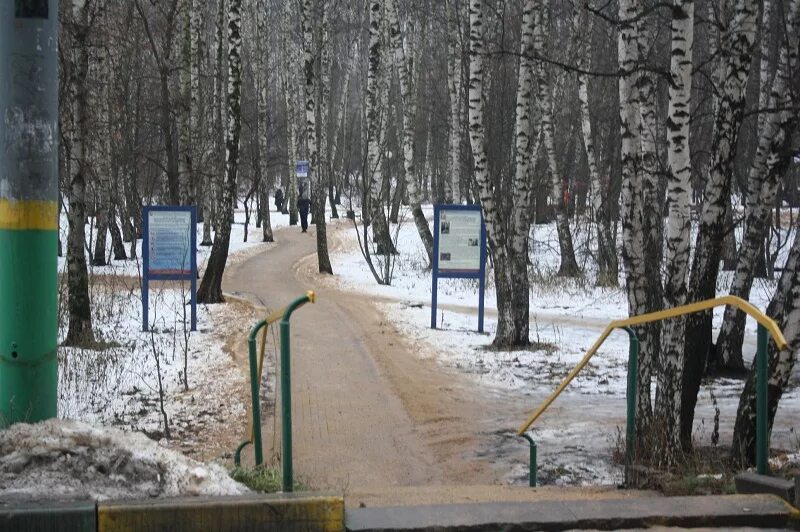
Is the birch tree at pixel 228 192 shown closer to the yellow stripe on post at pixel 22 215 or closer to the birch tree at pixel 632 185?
the birch tree at pixel 632 185

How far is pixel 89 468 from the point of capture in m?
4.88

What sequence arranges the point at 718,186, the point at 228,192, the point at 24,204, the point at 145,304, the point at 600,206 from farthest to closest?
the point at 600,206, the point at 228,192, the point at 145,304, the point at 718,186, the point at 24,204

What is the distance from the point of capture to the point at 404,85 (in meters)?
28.9

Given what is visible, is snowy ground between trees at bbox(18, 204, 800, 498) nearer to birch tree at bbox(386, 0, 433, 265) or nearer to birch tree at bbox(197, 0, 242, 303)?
birch tree at bbox(197, 0, 242, 303)

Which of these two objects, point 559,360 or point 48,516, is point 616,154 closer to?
point 559,360

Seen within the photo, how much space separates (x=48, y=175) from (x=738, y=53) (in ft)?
18.9

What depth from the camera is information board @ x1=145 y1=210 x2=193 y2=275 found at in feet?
51.7

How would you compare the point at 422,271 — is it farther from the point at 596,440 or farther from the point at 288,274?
the point at 596,440

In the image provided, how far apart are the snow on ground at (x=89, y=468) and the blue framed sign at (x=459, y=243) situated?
11.8 metres

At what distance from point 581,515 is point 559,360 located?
30.5 feet

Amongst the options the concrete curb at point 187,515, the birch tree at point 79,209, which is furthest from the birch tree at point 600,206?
the concrete curb at point 187,515

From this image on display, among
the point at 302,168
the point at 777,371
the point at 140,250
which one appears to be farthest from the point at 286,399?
the point at 302,168

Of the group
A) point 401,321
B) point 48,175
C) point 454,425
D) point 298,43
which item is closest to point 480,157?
point 401,321

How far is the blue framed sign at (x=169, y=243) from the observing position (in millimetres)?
15734
